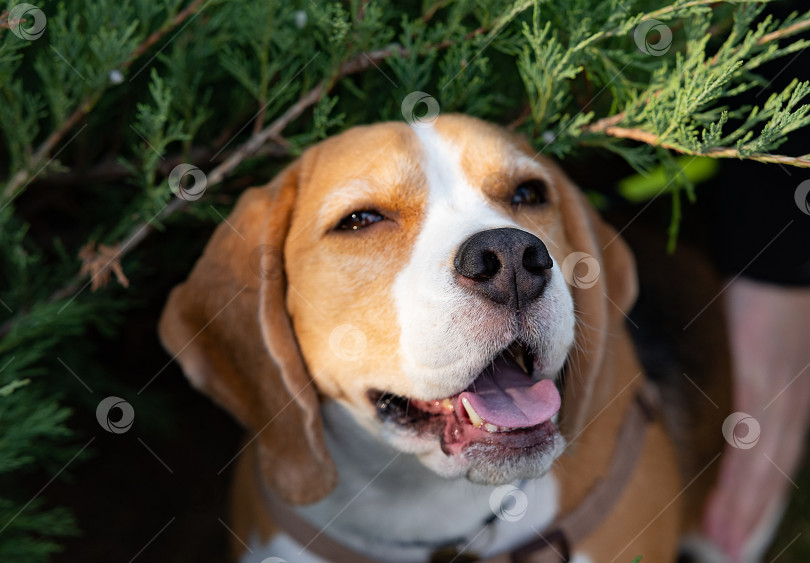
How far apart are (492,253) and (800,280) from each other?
1.72 metres

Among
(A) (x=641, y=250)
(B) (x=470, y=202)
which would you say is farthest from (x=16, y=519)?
(A) (x=641, y=250)

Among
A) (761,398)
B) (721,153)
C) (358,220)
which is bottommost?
(358,220)

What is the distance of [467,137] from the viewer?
2.26 metres

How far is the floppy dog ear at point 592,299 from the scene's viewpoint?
2.32 meters

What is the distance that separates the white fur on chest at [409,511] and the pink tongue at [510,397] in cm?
45

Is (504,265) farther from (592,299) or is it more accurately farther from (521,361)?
(592,299)

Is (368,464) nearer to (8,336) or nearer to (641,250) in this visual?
(8,336)

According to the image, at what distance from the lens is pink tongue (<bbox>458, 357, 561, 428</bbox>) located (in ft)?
6.35

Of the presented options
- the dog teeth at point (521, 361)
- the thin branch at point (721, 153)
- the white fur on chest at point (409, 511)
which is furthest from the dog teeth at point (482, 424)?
the thin branch at point (721, 153)

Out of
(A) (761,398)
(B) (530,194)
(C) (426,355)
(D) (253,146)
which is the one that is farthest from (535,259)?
(A) (761,398)

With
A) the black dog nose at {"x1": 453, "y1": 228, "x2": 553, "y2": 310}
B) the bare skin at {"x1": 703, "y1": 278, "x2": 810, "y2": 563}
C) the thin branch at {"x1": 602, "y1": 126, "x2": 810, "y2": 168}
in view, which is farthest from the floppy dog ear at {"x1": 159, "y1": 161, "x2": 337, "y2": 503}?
the bare skin at {"x1": 703, "y1": 278, "x2": 810, "y2": 563}

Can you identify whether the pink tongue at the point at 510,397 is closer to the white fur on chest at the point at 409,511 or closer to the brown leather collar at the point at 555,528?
the white fur on chest at the point at 409,511

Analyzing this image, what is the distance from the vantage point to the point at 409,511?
7.78 ft

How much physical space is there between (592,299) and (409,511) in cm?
90
